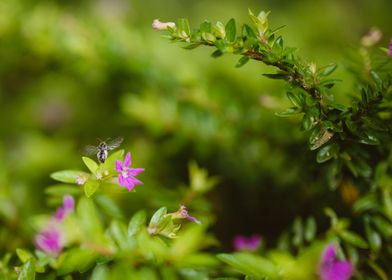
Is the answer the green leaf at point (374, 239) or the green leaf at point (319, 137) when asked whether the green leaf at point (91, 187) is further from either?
the green leaf at point (374, 239)

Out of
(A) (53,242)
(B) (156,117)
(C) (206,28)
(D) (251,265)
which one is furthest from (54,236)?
(B) (156,117)

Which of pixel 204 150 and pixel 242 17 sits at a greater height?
pixel 242 17

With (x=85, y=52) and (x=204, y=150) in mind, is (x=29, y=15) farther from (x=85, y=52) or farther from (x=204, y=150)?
(x=204, y=150)

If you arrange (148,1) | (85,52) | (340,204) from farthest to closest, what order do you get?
(148,1) < (85,52) < (340,204)

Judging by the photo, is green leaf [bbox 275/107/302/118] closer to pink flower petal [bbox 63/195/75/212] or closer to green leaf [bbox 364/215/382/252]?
green leaf [bbox 364/215/382/252]

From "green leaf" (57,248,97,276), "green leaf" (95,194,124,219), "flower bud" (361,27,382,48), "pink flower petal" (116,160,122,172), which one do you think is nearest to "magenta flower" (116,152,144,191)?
"pink flower petal" (116,160,122,172)

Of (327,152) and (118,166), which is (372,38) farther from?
(118,166)

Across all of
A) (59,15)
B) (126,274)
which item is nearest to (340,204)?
(126,274)
